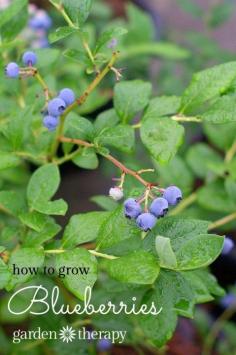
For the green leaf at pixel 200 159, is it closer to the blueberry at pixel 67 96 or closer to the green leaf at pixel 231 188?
the green leaf at pixel 231 188

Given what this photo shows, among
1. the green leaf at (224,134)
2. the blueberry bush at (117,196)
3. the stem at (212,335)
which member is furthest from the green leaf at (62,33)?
the stem at (212,335)

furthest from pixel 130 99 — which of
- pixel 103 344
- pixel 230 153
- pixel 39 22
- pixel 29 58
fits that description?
pixel 39 22

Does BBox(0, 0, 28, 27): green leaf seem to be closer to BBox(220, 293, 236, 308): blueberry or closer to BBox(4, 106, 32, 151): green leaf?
BBox(4, 106, 32, 151): green leaf

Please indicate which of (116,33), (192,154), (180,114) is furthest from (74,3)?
(192,154)

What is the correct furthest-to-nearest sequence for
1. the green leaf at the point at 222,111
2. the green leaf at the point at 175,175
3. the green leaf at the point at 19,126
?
the green leaf at the point at 175,175 < the green leaf at the point at 19,126 < the green leaf at the point at 222,111

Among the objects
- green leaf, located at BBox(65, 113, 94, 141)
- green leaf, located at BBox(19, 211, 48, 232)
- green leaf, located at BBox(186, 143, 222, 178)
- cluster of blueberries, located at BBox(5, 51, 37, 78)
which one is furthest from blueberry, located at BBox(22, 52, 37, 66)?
green leaf, located at BBox(186, 143, 222, 178)

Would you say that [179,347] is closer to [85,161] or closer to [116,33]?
[85,161]
